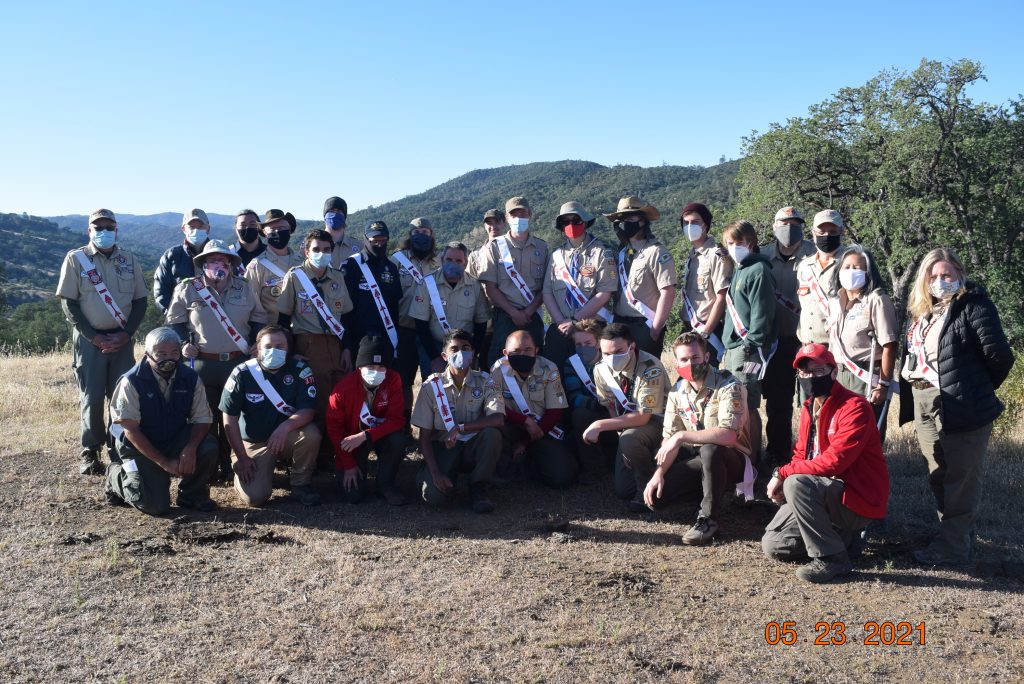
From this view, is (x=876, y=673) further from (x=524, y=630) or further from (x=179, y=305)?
(x=179, y=305)

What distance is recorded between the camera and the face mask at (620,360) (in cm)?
691

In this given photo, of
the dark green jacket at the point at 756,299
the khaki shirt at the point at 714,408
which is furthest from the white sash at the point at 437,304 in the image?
the dark green jacket at the point at 756,299

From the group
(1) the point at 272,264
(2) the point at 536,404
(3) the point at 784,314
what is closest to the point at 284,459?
(1) the point at 272,264

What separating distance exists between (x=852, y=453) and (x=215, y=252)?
551 cm

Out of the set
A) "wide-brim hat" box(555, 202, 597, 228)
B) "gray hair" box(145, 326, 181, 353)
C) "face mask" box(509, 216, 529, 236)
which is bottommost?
"gray hair" box(145, 326, 181, 353)

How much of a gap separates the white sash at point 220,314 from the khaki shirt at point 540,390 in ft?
7.52

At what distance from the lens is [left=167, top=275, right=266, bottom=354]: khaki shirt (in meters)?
7.28

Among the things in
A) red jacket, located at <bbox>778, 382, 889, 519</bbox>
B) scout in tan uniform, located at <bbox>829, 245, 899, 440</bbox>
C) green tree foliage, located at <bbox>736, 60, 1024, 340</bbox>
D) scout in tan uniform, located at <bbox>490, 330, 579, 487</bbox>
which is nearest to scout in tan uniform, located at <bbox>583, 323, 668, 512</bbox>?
scout in tan uniform, located at <bbox>490, 330, 579, 487</bbox>

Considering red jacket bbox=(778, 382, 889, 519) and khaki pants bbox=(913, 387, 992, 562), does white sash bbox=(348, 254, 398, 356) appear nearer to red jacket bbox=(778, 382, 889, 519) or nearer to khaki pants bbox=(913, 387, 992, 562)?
red jacket bbox=(778, 382, 889, 519)

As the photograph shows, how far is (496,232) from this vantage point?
29.7 feet

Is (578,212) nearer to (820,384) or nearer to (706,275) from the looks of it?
(706,275)

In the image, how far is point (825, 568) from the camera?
17.0 ft

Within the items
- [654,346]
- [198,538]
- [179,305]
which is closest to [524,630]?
[198,538]

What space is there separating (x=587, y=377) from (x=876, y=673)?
3.89m
